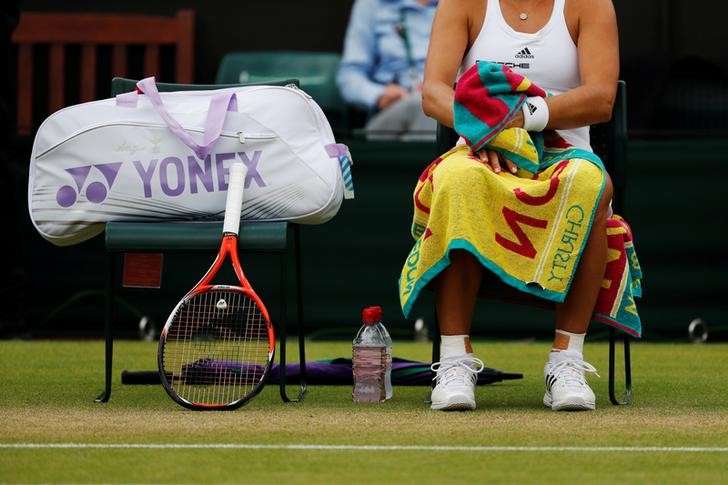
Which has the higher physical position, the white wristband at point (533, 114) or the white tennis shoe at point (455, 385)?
the white wristband at point (533, 114)

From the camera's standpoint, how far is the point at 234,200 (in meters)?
4.10

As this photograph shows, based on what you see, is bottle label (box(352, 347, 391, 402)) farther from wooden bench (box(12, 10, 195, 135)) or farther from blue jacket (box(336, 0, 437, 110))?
wooden bench (box(12, 10, 195, 135))

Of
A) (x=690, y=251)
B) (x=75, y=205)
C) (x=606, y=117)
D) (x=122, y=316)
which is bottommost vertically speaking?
(x=122, y=316)

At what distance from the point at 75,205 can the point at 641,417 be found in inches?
62.1

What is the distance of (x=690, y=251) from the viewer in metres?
6.63

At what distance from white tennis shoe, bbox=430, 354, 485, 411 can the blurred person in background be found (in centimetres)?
397

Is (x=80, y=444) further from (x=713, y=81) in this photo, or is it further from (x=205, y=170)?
(x=713, y=81)

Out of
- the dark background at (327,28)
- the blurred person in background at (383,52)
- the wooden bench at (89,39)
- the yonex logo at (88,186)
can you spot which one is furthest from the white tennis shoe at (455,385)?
the wooden bench at (89,39)

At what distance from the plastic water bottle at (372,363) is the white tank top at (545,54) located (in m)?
0.74

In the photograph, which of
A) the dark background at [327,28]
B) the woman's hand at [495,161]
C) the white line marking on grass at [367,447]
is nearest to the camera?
the white line marking on grass at [367,447]

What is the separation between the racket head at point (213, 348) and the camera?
407 cm

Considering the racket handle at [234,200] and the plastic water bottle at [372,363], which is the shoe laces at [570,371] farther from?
the racket handle at [234,200]

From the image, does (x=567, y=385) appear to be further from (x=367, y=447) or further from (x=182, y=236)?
(x=182, y=236)

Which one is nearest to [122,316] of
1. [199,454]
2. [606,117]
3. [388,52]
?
[388,52]
